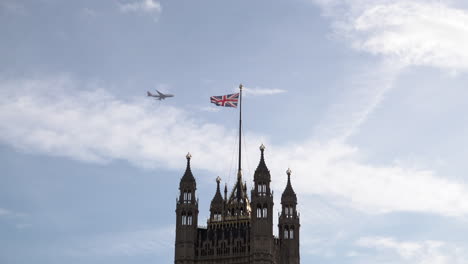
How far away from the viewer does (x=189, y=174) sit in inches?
5704

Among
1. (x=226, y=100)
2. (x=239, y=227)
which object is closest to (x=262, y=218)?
(x=239, y=227)

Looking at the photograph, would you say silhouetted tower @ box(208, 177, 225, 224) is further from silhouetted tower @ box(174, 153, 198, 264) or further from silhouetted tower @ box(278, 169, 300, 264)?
silhouetted tower @ box(278, 169, 300, 264)

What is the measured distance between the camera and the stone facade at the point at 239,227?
136 m

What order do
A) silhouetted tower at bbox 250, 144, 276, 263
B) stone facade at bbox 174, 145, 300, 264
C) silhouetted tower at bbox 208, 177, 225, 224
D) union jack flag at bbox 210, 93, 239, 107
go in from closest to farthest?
1. silhouetted tower at bbox 250, 144, 276, 263
2. stone facade at bbox 174, 145, 300, 264
3. silhouetted tower at bbox 208, 177, 225, 224
4. union jack flag at bbox 210, 93, 239, 107

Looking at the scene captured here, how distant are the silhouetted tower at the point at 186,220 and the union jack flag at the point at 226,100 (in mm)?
11001

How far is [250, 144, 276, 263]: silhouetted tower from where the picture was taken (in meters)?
134

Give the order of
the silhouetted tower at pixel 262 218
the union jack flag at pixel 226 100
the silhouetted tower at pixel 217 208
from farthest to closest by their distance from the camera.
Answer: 1. the union jack flag at pixel 226 100
2. the silhouetted tower at pixel 217 208
3. the silhouetted tower at pixel 262 218

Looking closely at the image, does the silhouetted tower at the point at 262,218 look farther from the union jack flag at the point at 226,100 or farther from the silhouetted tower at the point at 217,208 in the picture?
the union jack flag at the point at 226,100

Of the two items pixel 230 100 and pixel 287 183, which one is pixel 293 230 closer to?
pixel 287 183

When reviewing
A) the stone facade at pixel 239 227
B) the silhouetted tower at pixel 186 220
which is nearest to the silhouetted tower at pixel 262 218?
the stone facade at pixel 239 227

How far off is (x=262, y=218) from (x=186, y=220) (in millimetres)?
11995

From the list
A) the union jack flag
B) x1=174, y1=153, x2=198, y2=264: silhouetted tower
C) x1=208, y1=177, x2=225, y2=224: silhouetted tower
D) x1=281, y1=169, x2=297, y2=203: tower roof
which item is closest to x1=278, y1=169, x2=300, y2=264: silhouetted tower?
x1=281, y1=169, x2=297, y2=203: tower roof

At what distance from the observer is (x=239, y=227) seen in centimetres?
13875

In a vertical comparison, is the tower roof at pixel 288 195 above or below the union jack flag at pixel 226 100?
below
